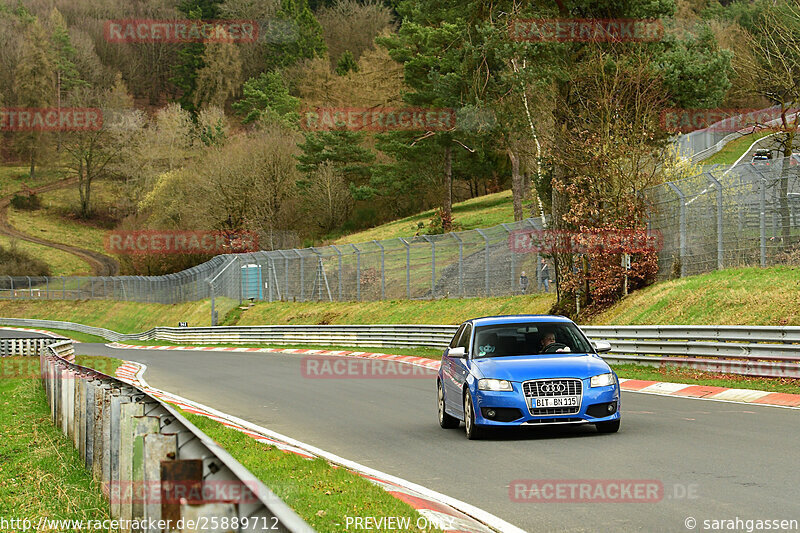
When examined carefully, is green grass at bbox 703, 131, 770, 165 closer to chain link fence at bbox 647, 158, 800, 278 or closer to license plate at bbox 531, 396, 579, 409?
chain link fence at bbox 647, 158, 800, 278

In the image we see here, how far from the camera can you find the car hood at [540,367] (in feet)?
37.7

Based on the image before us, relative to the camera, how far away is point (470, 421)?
1182 centimetres

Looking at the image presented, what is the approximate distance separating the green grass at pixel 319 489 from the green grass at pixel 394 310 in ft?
67.4

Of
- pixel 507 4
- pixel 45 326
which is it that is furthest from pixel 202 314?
pixel 507 4

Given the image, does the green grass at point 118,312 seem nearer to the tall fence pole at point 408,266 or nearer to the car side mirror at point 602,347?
the tall fence pole at point 408,266

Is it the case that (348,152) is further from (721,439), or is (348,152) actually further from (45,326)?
(721,439)

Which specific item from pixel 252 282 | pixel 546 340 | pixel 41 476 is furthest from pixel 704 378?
pixel 252 282

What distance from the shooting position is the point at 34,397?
63.6 ft

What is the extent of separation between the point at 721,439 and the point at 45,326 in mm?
72569

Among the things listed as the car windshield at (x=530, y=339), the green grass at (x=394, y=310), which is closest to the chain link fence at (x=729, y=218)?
the green grass at (x=394, y=310)

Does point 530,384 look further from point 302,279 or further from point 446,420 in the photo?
point 302,279

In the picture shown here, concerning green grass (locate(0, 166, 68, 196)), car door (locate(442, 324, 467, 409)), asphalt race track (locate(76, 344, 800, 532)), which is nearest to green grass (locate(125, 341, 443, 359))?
asphalt race track (locate(76, 344, 800, 532))

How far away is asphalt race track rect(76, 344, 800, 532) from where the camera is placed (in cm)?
724

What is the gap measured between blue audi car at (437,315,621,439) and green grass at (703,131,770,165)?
1868 inches
